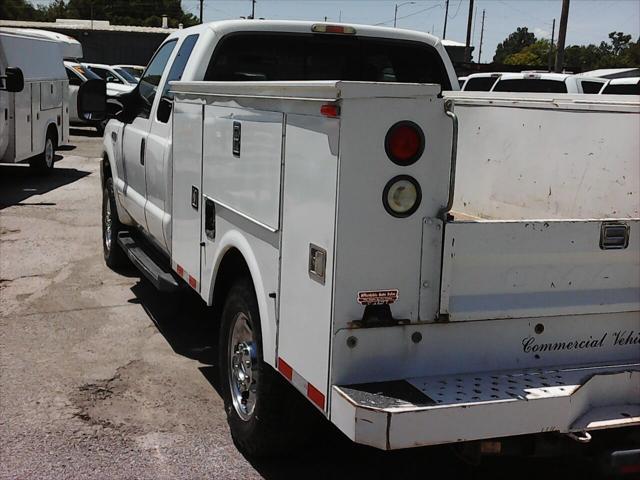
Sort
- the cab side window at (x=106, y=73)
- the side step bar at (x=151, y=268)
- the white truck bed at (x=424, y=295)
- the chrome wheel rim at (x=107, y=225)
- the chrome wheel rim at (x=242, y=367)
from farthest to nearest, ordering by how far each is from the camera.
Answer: the cab side window at (x=106, y=73), the chrome wheel rim at (x=107, y=225), the side step bar at (x=151, y=268), the chrome wheel rim at (x=242, y=367), the white truck bed at (x=424, y=295)

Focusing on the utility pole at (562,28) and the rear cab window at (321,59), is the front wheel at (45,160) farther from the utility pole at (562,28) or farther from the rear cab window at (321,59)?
the utility pole at (562,28)

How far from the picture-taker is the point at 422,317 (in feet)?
10.1

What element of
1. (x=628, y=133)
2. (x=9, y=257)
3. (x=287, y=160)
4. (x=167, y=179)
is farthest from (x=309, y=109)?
(x=9, y=257)

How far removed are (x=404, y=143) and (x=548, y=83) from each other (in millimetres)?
12989

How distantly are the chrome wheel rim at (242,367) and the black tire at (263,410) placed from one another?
0.09ft

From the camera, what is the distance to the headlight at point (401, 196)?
2992 mm

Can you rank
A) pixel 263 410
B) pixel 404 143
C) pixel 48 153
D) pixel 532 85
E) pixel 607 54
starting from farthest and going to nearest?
pixel 607 54 → pixel 48 153 → pixel 532 85 → pixel 263 410 → pixel 404 143

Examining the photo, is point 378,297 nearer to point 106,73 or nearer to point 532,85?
point 532,85

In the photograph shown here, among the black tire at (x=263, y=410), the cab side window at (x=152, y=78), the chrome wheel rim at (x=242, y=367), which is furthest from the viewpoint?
the cab side window at (x=152, y=78)

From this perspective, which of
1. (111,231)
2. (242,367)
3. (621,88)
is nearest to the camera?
(242,367)

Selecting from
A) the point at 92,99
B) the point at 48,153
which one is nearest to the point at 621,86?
the point at 48,153

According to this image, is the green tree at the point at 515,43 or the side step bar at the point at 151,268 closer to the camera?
the side step bar at the point at 151,268

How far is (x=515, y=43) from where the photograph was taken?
15600 cm

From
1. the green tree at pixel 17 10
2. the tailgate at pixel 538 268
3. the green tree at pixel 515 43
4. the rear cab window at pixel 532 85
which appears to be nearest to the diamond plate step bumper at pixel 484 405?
the tailgate at pixel 538 268
